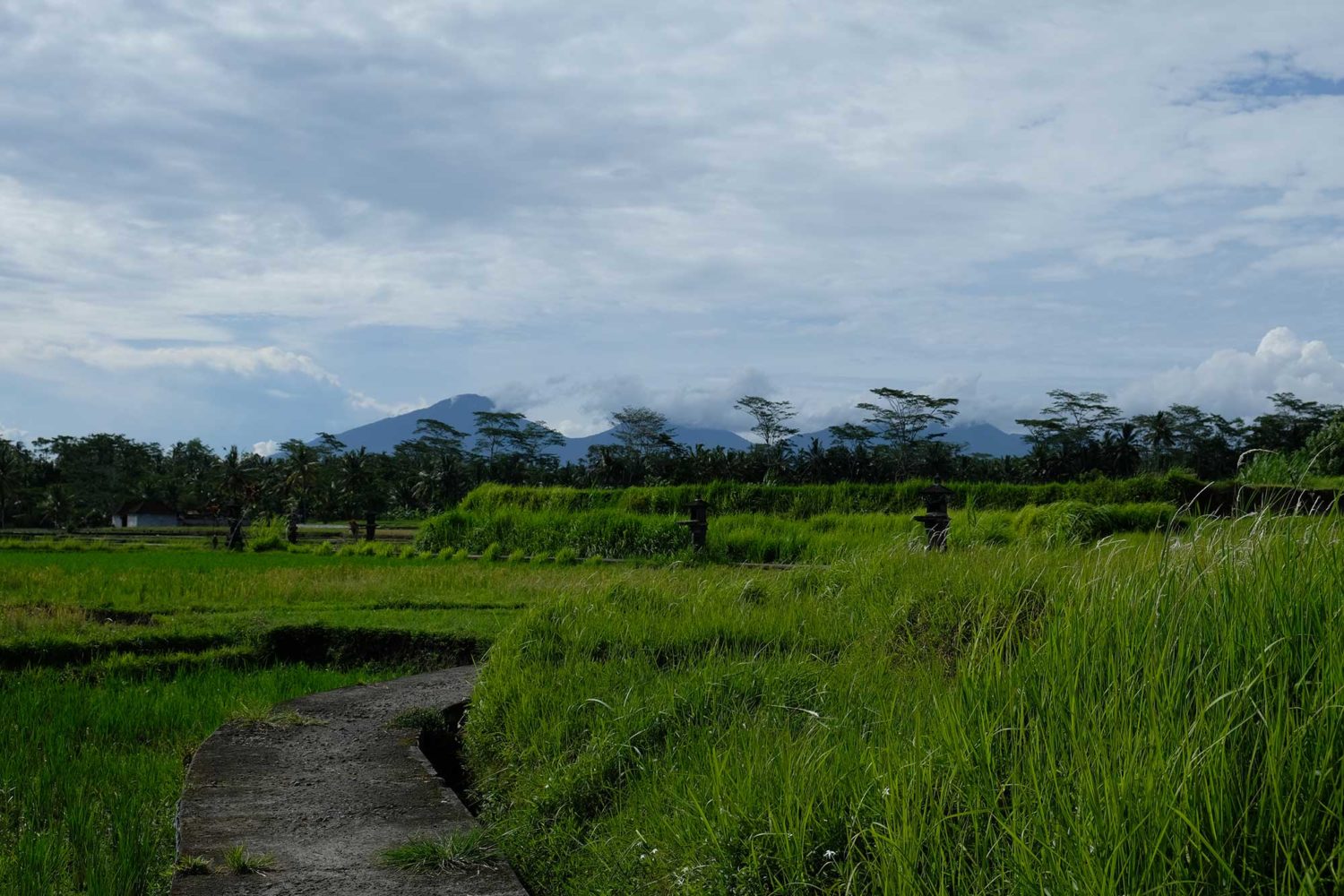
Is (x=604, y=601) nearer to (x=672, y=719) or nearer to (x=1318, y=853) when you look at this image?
(x=672, y=719)

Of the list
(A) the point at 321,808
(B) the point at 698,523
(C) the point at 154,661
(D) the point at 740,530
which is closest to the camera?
(A) the point at 321,808

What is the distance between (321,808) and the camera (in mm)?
4246

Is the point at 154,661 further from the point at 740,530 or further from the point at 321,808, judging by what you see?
the point at 740,530

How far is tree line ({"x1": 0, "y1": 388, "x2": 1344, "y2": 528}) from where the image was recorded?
5462 cm

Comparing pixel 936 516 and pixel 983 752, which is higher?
pixel 936 516

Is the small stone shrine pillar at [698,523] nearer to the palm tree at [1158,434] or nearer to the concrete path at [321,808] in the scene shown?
the concrete path at [321,808]

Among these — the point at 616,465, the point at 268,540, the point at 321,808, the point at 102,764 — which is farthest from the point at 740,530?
the point at 616,465

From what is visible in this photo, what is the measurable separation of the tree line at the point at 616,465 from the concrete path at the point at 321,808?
130 feet

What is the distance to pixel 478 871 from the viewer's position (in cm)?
356

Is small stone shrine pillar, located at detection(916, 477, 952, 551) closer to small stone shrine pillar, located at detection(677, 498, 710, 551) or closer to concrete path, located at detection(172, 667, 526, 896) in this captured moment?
small stone shrine pillar, located at detection(677, 498, 710, 551)

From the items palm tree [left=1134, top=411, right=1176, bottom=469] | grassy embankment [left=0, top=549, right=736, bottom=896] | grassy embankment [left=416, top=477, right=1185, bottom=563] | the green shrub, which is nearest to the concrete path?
grassy embankment [left=0, top=549, right=736, bottom=896]

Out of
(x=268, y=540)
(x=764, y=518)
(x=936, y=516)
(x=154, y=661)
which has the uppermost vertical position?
(x=936, y=516)

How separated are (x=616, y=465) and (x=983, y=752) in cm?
5522

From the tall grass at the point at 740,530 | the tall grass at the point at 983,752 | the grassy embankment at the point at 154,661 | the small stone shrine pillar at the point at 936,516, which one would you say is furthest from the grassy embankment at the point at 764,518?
the tall grass at the point at 983,752
